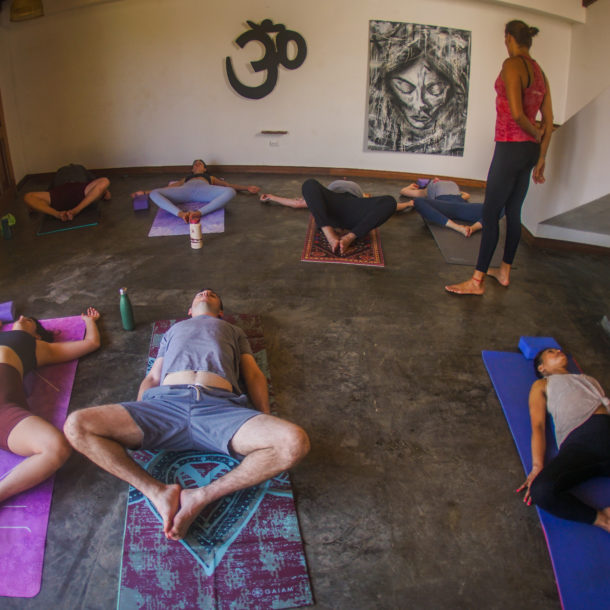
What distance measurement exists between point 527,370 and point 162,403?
210cm

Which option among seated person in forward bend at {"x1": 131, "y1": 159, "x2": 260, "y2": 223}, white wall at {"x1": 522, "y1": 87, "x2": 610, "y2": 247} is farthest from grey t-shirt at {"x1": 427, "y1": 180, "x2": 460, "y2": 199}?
seated person in forward bend at {"x1": 131, "y1": 159, "x2": 260, "y2": 223}

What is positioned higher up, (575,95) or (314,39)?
(314,39)

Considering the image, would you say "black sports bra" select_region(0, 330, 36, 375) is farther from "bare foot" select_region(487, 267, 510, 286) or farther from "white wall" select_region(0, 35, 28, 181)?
"white wall" select_region(0, 35, 28, 181)

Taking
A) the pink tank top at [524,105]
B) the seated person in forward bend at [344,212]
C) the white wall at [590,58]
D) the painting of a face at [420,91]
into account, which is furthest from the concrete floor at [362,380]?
the white wall at [590,58]

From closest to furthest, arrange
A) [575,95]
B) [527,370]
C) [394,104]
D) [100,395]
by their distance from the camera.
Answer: [100,395]
[527,370]
[575,95]
[394,104]

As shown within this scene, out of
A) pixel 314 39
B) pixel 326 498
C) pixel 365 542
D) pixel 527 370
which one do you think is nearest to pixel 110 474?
pixel 326 498

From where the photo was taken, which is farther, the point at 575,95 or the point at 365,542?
the point at 575,95

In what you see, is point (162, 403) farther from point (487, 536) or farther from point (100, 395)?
point (487, 536)

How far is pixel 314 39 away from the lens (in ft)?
20.5

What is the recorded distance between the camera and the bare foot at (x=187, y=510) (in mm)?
2043

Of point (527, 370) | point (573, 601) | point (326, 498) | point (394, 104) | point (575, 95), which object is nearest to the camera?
point (573, 601)

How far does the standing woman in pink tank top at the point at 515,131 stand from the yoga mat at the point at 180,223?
8.30 ft

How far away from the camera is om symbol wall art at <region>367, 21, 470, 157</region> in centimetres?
611

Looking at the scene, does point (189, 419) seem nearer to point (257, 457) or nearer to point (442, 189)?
point (257, 457)
